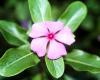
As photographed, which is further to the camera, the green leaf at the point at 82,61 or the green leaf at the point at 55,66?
the green leaf at the point at 82,61

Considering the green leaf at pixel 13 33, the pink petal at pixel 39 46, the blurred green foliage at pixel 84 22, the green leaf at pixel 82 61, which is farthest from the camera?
the blurred green foliage at pixel 84 22

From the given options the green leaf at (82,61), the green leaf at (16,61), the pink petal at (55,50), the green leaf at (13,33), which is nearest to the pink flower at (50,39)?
the pink petal at (55,50)

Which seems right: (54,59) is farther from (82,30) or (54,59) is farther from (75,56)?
(82,30)

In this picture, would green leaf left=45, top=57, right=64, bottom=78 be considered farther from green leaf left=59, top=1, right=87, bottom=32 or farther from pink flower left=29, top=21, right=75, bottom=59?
green leaf left=59, top=1, right=87, bottom=32

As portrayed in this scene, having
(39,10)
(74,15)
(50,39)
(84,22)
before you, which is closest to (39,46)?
(50,39)

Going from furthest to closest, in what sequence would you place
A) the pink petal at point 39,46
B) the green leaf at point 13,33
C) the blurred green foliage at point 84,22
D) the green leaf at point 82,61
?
the blurred green foliage at point 84,22 → the green leaf at point 13,33 → the green leaf at point 82,61 → the pink petal at point 39,46

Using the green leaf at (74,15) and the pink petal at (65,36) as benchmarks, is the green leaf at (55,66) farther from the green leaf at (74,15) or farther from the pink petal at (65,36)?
the green leaf at (74,15)

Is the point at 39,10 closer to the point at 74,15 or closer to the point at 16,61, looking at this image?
the point at 74,15
